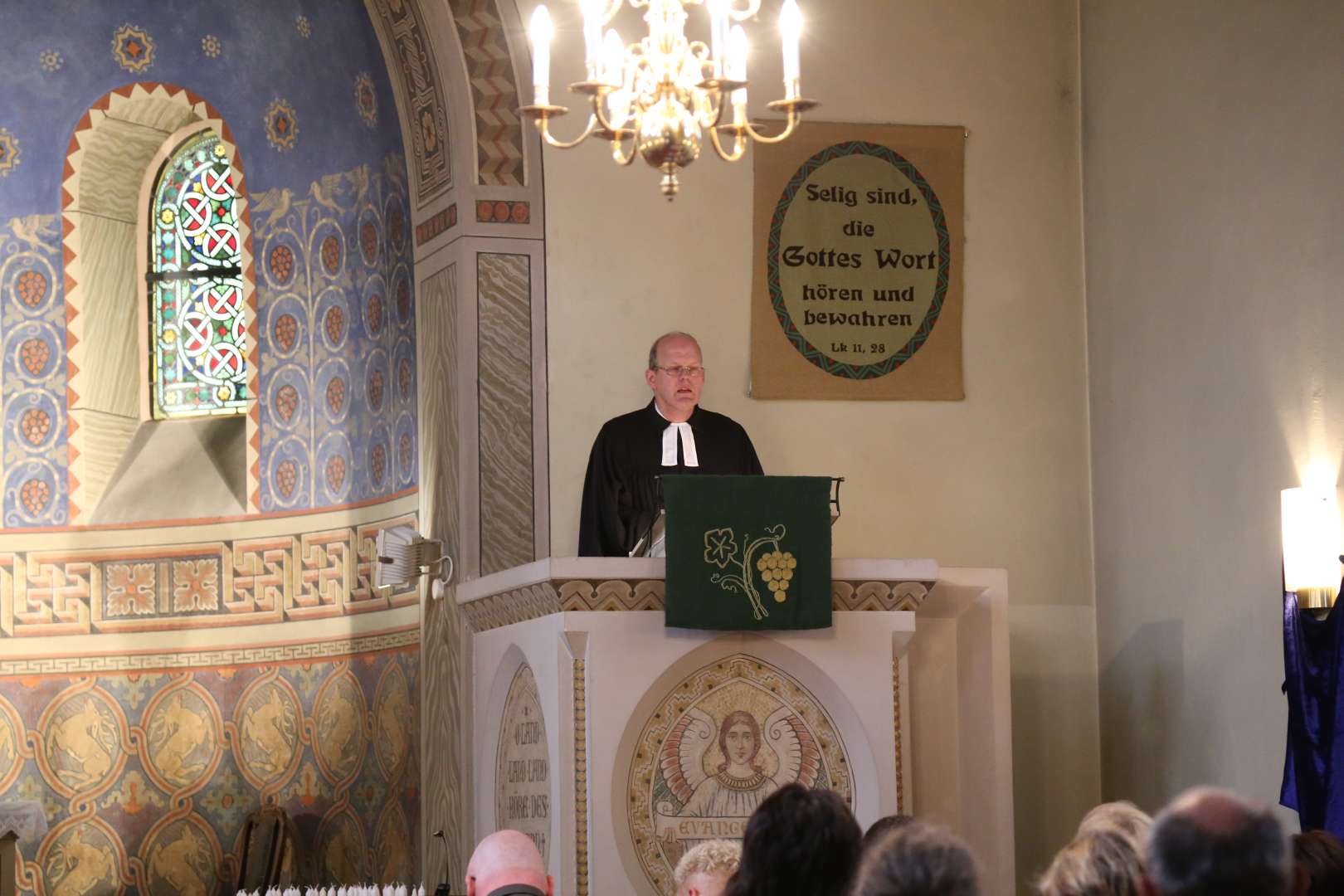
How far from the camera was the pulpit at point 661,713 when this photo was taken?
5.96 meters

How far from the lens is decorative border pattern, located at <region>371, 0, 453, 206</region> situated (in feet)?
28.8

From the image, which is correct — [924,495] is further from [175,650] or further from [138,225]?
[138,225]

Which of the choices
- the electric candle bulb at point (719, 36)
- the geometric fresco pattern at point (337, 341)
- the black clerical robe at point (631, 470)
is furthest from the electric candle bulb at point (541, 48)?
the geometric fresco pattern at point (337, 341)

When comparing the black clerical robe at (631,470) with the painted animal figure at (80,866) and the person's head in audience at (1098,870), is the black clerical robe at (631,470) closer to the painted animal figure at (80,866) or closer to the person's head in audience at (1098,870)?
the painted animal figure at (80,866)

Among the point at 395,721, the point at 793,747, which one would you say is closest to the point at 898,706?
the point at 793,747

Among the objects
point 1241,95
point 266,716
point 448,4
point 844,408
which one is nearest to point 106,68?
point 448,4

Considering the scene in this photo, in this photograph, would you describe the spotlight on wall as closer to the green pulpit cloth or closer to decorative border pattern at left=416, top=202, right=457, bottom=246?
decorative border pattern at left=416, top=202, right=457, bottom=246

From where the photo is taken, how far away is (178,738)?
9.88m

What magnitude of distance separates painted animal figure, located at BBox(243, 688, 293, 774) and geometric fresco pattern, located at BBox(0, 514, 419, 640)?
461 mm

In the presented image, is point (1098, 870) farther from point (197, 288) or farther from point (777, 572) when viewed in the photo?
point (197, 288)

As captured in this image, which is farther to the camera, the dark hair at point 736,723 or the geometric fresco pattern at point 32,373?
the geometric fresco pattern at point 32,373

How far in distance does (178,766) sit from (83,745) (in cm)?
52

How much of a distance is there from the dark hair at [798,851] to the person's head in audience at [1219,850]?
0.73 meters

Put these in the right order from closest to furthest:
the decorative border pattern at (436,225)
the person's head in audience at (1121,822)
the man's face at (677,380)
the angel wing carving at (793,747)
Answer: the person's head in audience at (1121,822) → the angel wing carving at (793,747) → the man's face at (677,380) → the decorative border pattern at (436,225)
